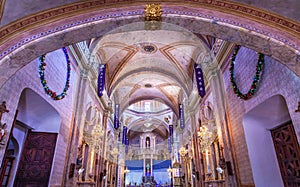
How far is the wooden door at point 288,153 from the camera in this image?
505 centimetres

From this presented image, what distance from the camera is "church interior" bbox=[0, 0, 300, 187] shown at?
4031 mm

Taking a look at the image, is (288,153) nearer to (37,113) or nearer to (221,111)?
(221,111)

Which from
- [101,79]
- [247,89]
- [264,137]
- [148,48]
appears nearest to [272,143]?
[264,137]

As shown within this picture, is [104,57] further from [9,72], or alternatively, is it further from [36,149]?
[9,72]

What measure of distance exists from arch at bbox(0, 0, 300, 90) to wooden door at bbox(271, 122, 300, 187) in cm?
241

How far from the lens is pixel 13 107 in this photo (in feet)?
14.5

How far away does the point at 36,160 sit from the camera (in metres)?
6.03

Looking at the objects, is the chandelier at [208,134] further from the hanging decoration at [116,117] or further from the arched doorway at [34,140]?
the hanging decoration at [116,117]

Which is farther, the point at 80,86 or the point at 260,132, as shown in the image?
the point at 80,86

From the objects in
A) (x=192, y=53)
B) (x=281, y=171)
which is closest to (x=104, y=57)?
(x=192, y=53)

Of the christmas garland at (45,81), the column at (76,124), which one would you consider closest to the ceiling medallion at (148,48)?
the column at (76,124)

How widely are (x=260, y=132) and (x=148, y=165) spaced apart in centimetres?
2187

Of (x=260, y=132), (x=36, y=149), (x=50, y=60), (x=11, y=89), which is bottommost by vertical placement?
(x=36, y=149)

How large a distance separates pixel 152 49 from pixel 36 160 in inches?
326
